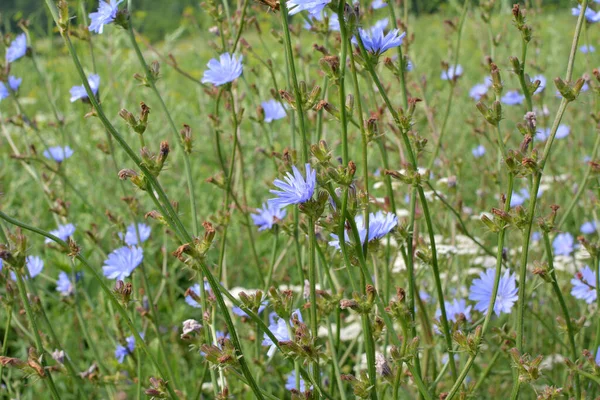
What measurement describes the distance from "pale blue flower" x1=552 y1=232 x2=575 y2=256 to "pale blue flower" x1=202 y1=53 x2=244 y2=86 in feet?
4.60

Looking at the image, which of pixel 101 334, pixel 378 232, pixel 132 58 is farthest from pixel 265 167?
pixel 378 232

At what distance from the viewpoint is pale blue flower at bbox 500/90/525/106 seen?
8.29ft

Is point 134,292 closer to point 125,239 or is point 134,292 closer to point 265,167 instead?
point 125,239

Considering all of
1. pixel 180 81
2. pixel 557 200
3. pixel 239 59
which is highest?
pixel 180 81

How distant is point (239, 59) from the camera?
1.66m

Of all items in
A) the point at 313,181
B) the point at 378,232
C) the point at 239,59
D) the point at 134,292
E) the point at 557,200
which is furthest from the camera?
the point at 557,200

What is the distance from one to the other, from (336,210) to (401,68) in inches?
18.6

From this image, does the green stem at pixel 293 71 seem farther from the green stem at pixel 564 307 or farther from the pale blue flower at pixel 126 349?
the pale blue flower at pixel 126 349

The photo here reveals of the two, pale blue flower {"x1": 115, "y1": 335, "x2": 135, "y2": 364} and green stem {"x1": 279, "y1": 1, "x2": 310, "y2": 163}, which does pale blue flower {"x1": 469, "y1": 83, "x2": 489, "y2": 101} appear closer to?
pale blue flower {"x1": 115, "y1": 335, "x2": 135, "y2": 364}

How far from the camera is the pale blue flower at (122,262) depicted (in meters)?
1.73

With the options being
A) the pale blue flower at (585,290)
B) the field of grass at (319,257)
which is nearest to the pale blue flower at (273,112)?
the field of grass at (319,257)

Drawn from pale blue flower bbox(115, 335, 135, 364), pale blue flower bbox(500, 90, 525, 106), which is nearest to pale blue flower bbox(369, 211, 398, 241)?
pale blue flower bbox(115, 335, 135, 364)

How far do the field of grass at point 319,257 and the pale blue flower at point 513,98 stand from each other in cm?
9

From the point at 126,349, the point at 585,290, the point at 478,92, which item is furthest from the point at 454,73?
the point at 126,349
